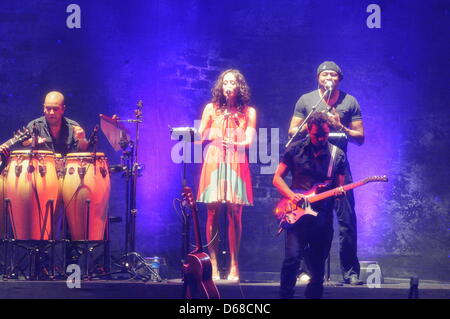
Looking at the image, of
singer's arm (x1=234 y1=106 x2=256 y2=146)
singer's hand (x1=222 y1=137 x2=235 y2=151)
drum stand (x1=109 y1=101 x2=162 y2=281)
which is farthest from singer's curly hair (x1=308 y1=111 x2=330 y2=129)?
drum stand (x1=109 y1=101 x2=162 y2=281)

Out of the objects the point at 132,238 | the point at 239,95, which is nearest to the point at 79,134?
the point at 132,238

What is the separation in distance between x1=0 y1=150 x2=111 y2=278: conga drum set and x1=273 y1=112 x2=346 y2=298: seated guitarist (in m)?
2.07

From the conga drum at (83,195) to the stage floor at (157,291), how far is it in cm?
90

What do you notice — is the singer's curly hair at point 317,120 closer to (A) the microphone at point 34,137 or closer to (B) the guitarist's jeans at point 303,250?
(B) the guitarist's jeans at point 303,250

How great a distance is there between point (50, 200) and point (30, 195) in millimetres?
202

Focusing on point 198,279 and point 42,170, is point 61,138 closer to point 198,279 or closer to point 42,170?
point 42,170

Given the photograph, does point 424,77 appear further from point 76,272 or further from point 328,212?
point 76,272

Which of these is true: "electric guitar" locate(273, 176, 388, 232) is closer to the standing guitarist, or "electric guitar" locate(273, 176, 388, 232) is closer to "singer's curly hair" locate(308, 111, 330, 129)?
"singer's curly hair" locate(308, 111, 330, 129)

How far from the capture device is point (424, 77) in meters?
9.06

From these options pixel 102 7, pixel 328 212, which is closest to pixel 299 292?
pixel 328 212

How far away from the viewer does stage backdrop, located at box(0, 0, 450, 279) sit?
868 cm

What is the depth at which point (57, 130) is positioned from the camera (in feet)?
25.0

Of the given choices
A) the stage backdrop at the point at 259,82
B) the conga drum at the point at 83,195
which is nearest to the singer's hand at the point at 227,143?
the conga drum at the point at 83,195
